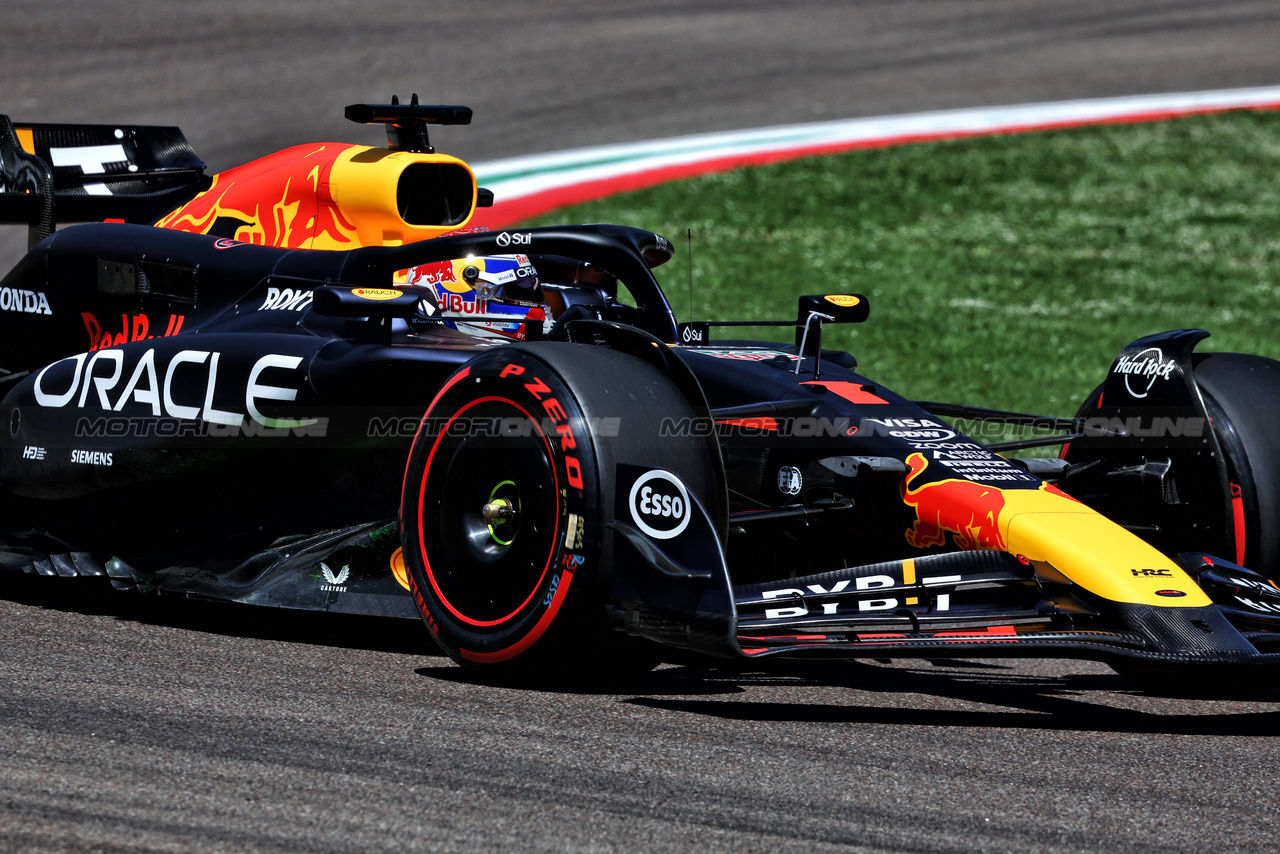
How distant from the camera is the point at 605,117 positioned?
64.5ft

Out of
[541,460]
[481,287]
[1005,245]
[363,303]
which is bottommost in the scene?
[541,460]

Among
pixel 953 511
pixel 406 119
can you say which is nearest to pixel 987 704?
pixel 953 511

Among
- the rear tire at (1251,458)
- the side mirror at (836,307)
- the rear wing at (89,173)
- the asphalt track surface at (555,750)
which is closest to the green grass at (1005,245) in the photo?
the rear tire at (1251,458)

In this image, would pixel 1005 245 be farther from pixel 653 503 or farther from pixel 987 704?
pixel 653 503

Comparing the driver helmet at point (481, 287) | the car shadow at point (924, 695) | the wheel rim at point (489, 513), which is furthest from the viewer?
the driver helmet at point (481, 287)

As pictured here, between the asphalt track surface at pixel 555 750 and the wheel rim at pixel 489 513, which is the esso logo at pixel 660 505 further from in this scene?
the asphalt track surface at pixel 555 750

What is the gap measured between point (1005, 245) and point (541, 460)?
13378mm

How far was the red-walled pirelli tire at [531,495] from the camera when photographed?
4453mm

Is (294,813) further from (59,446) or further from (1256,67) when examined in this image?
(1256,67)

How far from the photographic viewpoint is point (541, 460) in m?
4.64

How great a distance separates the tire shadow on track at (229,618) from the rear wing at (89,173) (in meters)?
1.97

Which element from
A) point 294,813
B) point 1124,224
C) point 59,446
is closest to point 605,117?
point 1124,224

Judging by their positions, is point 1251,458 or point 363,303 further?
point 1251,458

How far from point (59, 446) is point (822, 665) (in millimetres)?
2994
